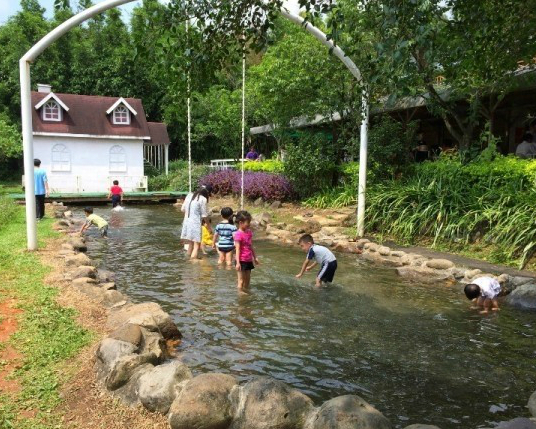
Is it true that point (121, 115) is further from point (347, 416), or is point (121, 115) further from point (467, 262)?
point (347, 416)

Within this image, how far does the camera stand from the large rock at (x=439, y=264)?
9586mm

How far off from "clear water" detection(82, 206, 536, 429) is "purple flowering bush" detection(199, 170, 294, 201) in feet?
30.0

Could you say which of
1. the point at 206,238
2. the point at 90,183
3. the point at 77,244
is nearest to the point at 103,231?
the point at 77,244

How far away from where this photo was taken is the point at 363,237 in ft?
42.5

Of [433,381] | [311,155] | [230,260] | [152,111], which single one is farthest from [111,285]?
[152,111]

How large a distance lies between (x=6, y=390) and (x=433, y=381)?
402cm

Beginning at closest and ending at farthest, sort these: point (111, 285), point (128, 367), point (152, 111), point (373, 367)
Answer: point (128, 367) < point (373, 367) < point (111, 285) < point (152, 111)

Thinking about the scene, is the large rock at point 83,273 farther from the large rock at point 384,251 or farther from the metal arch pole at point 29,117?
the large rock at point 384,251

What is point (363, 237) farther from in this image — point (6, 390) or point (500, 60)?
point (6, 390)

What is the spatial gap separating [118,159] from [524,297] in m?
27.6

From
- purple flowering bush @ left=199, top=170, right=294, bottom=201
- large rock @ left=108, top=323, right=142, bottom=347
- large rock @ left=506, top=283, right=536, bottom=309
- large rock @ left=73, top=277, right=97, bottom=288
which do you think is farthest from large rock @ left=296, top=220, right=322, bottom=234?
large rock @ left=108, top=323, right=142, bottom=347

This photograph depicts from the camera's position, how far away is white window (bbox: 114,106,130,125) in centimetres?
3200

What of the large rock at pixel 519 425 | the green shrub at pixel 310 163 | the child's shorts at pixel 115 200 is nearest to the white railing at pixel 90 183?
the child's shorts at pixel 115 200

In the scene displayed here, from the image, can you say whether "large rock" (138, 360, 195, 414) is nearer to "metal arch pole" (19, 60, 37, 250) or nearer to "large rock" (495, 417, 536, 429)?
"large rock" (495, 417, 536, 429)
